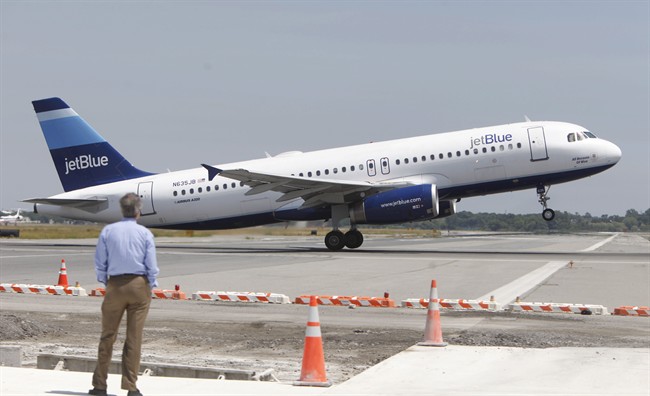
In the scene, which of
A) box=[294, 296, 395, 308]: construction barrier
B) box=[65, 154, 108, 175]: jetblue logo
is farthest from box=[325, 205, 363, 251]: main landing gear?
box=[294, 296, 395, 308]: construction barrier

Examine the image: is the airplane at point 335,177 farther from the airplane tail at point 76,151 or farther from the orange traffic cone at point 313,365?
the orange traffic cone at point 313,365

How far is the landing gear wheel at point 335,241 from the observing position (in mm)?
39500

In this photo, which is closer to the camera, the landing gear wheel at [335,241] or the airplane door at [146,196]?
the landing gear wheel at [335,241]

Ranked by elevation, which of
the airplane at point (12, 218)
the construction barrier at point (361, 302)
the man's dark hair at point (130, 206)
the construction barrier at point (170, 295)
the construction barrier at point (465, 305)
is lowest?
the construction barrier at point (465, 305)

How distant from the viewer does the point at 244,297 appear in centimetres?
1895

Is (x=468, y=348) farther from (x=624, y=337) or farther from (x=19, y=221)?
(x=19, y=221)

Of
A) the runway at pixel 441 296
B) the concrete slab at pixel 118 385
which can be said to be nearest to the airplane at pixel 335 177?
the runway at pixel 441 296

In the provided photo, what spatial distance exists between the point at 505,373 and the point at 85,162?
34.6 meters

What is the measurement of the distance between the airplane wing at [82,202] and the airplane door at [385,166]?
40.9 ft

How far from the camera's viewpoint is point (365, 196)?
3747 cm

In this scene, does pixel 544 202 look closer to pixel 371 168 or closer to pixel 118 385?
pixel 371 168

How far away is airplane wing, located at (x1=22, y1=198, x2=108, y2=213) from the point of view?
137 feet

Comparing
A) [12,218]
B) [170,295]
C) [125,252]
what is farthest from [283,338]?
[12,218]

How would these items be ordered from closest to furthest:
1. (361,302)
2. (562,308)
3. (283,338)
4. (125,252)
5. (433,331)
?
(125,252) → (433,331) → (283,338) → (562,308) → (361,302)
